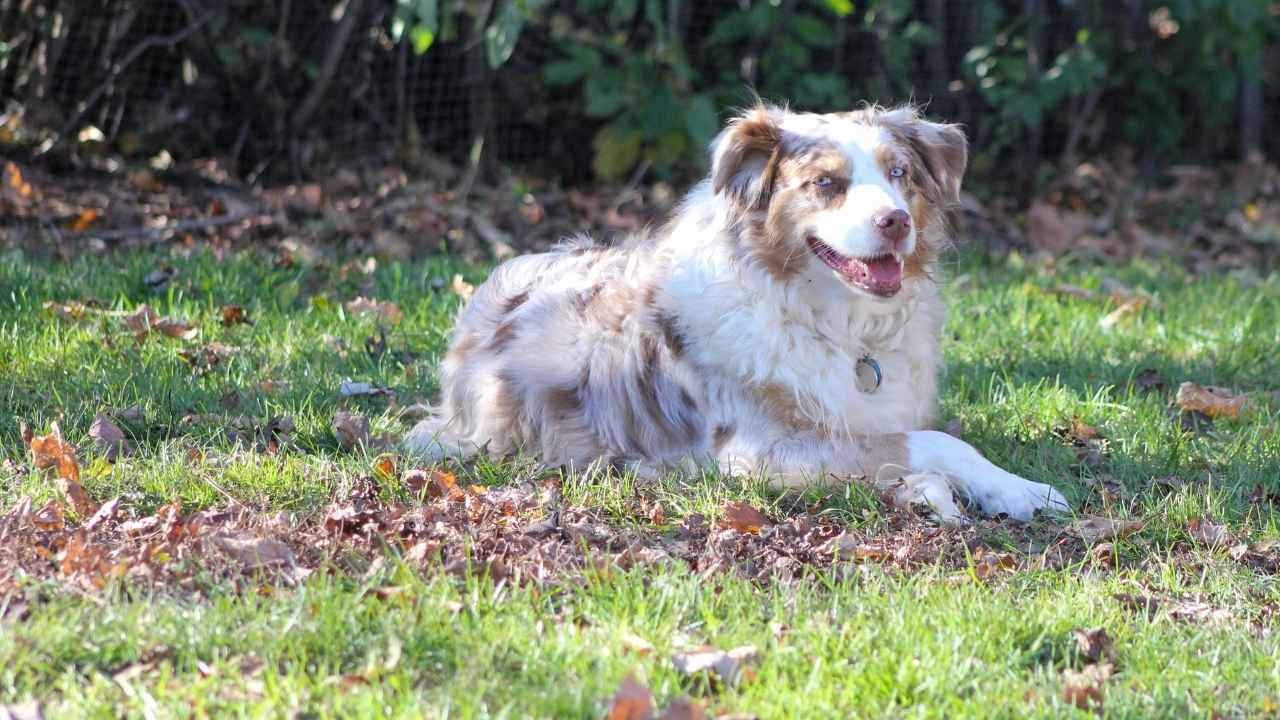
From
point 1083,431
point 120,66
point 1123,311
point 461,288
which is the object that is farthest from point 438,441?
point 120,66

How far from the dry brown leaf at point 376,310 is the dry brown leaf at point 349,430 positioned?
1.33m

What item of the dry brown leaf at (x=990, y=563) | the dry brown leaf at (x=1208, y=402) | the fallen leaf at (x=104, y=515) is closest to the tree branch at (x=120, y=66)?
the fallen leaf at (x=104, y=515)

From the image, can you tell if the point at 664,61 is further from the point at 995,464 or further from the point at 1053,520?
the point at 1053,520

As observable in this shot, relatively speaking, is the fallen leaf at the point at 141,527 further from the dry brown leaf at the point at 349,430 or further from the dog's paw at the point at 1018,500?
the dog's paw at the point at 1018,500

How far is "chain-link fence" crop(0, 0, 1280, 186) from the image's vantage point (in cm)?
841

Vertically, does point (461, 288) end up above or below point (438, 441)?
above

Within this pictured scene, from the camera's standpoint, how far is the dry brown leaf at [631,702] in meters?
2.72

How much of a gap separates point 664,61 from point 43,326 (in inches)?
155

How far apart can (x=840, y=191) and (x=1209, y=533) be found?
4.46ft

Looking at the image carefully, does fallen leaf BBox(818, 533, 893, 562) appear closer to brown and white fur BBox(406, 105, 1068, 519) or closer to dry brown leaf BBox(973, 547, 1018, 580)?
dry brown leaf BBox(973, 547, 1018, 580)

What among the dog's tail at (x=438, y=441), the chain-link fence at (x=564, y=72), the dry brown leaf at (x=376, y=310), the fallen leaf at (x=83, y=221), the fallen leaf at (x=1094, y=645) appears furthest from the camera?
the chain-link fence at (x=564, y=72)

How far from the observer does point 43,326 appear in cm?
546

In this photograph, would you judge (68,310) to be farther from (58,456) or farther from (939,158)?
(939,158)

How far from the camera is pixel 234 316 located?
5793 mm
